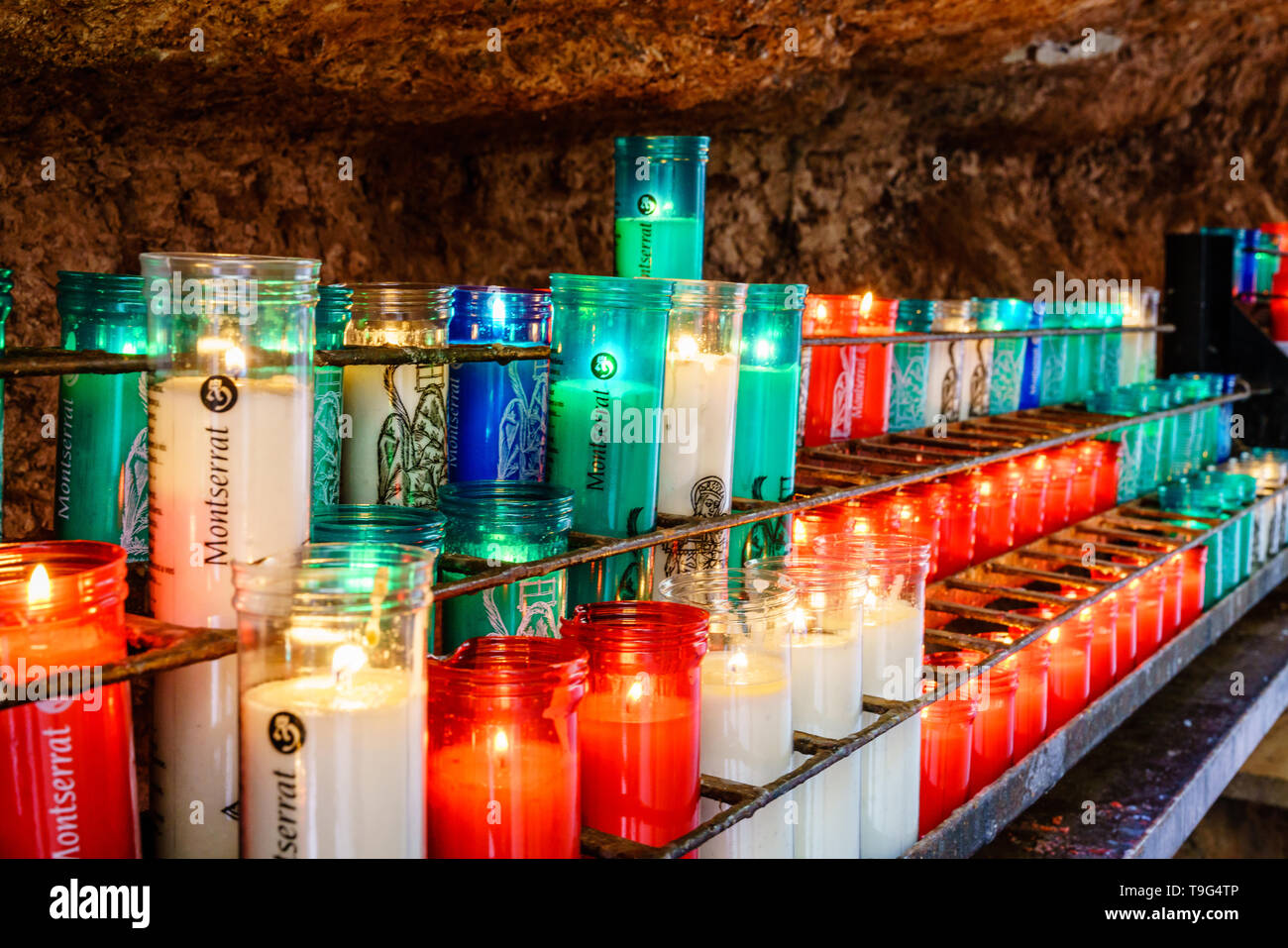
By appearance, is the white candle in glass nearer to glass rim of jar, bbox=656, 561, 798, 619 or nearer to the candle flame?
the candle flame

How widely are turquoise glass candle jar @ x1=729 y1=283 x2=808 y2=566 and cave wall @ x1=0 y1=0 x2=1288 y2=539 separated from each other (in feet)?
2.59

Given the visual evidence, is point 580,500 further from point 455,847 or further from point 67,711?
point 67,711

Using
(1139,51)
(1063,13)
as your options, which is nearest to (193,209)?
(1063,13)

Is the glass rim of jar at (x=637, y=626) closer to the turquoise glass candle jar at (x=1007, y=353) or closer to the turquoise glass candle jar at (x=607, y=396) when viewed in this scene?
the turquoise glass candle jar at (x=607, y=396)

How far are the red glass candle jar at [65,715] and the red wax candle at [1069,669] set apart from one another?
1.86 metres

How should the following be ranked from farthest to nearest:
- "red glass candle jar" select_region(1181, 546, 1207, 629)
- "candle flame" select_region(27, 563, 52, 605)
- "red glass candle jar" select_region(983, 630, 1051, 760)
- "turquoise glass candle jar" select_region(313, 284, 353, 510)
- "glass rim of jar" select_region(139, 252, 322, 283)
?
"red glass candle jar" select_region(1181, 546, 1207, 629) < "red glass candle jar" select_region(983, 630, 1051, 760) < "turquoise glass candle jar" select_region(313, 284, 353, 510) < "glass rim of jar" select_region(139, 252, 322, 283) < "candle flame" select_region(27, 563, 52, 605)

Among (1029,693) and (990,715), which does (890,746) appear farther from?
(1029,693)

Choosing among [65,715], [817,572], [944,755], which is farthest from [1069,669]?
[65,715]

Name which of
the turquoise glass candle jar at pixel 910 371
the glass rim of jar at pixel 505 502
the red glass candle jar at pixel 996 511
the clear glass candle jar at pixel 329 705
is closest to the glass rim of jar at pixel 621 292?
the glass rim of jar at pixel 505 502

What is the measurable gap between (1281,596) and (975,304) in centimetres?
242

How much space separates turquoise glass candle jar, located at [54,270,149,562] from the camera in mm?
1280

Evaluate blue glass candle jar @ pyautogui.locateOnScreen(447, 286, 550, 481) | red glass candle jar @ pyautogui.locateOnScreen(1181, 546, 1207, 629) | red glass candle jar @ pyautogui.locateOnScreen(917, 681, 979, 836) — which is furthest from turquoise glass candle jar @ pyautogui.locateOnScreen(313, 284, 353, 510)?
red glass candle jar @ pyautogui.locateOnScreen(1181, 546, 1207, 629)

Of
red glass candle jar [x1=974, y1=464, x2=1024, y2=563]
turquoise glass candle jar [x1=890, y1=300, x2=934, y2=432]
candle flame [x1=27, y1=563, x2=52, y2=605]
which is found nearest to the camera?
candle flame [x1=27, y1=563, x2=52, y2=605]
